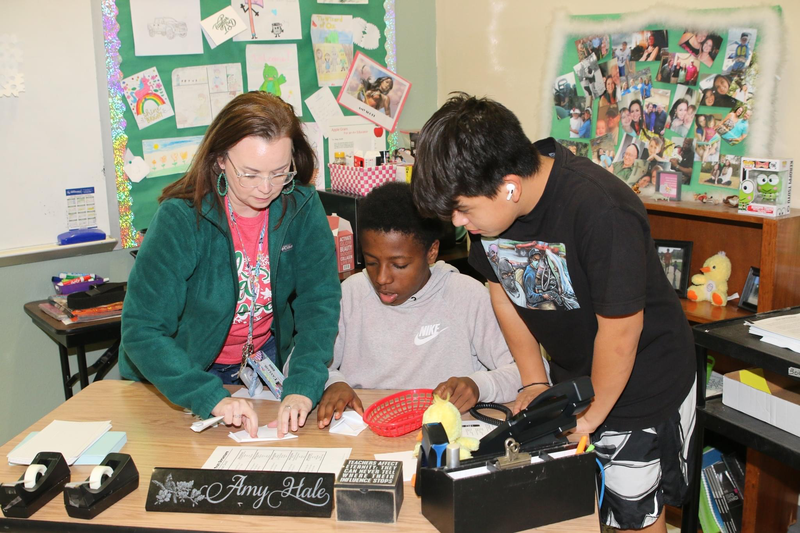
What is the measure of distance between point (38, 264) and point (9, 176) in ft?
1.17

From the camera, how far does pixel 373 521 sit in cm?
114

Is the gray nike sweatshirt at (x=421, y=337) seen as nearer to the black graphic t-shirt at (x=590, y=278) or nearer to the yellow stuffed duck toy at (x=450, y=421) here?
the black graphic t-shirt at (x=590, y=278)

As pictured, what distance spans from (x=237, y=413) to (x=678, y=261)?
68.1 inches

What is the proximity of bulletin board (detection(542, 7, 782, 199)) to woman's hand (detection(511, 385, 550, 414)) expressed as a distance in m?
1.26

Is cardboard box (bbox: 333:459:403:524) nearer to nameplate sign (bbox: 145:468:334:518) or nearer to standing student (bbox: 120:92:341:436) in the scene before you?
nameplate sign (bbox: 145:468:334:518)

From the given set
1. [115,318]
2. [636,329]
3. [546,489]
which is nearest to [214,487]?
[546,489]

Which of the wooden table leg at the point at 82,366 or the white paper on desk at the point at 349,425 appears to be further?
the wooden table leg at the point at 82,366

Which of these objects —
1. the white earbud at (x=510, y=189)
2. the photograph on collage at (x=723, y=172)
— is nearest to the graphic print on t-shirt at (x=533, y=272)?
the white earbud at (x=510, y=189)

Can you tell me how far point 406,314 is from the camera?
187 cm

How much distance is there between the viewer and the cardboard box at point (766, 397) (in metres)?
1.63

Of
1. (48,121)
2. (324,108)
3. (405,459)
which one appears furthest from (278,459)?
(324,108)

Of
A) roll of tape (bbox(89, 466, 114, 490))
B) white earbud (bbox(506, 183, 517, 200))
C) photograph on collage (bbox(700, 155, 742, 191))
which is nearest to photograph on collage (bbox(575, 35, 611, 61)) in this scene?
photograph on collage (bbox(700, 155, 742, 191))

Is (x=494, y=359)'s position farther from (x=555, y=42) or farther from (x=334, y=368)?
(x=555, y=42)

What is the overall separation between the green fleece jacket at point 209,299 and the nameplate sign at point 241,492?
22cm
